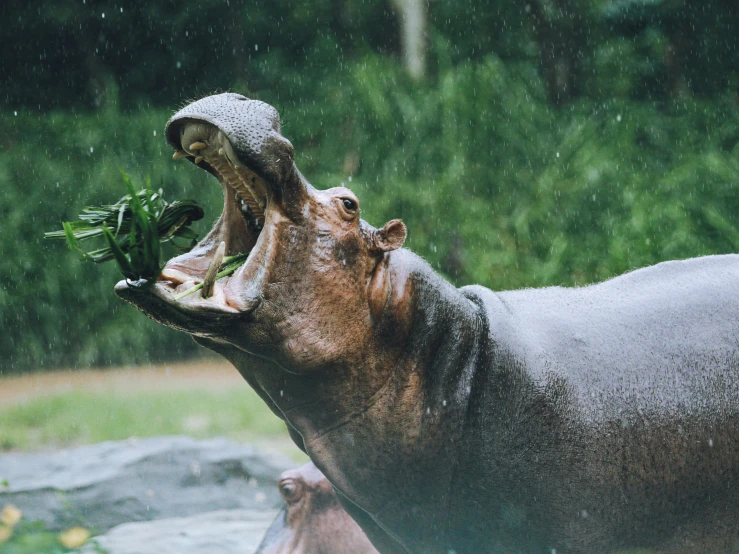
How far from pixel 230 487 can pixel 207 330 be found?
3.19 metres

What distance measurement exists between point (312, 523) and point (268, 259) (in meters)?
1.34

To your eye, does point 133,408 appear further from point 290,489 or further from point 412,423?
point 412,423

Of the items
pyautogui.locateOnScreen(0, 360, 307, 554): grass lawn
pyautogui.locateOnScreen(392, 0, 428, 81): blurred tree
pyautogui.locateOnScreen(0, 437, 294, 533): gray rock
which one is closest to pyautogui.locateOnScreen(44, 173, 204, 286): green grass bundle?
pyautogui.locateOnScreen(0, 437, 294, 533): gray rock

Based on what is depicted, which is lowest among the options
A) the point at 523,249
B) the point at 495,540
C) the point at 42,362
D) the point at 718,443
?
the point at 42,362

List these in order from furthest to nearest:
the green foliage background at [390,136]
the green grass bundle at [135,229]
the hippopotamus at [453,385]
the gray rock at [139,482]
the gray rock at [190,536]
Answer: the green foliage background at [390,136] < the gray rock at [139,482] < the gray rock at [190,536] < the hippopotamus at [453,385] < the green grass bundle at [135,229]

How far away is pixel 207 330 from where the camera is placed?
2.11 m

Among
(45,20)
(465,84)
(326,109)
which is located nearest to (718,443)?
(465,84)

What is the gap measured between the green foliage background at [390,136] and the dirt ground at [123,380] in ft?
0.50

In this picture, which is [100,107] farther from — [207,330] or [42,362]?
[207,330]

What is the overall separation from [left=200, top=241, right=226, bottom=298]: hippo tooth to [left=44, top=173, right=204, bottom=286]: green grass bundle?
10 cm

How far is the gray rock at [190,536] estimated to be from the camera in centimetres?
383

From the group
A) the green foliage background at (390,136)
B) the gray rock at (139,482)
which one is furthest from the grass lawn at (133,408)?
the gray rock at (139,482)

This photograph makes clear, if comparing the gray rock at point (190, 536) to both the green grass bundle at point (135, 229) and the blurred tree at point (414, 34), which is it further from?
the blurred tree at point (414, 34)

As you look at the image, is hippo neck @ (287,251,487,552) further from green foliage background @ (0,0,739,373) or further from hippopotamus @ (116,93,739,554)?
green foliage background @ (0,0,739,373)
